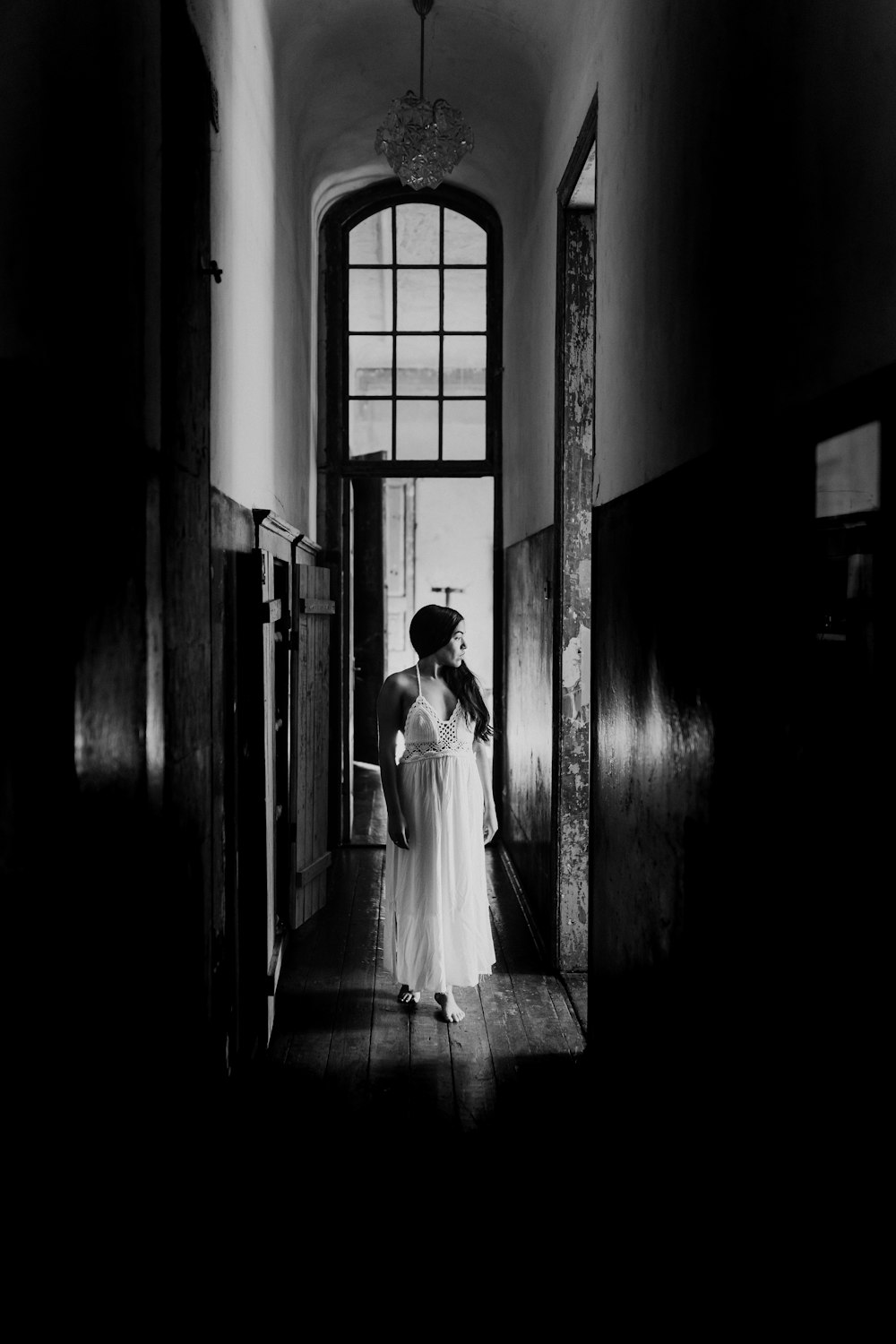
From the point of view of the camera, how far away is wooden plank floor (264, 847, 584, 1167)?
3.20 metres

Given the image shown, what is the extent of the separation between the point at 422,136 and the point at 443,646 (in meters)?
2.35

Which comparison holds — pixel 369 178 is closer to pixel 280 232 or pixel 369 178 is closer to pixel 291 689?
pixel 280 232

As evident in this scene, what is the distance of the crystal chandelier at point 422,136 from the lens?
4.66 m

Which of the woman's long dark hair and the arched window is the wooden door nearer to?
the woman's long dark hair

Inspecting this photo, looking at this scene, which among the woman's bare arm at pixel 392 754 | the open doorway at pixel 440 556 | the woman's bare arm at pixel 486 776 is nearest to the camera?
the woman's bare arm at pixel 392 754

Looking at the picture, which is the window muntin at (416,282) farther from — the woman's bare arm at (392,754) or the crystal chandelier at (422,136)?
the woman's bare arm at (392,754)

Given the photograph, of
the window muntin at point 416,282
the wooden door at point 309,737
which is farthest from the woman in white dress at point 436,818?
the window muntin at point 416,282

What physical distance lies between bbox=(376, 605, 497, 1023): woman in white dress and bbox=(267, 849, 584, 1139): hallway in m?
0.20

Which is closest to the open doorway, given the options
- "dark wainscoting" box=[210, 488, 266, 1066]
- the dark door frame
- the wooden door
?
the dark door frame

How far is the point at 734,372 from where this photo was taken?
1967 millimetres

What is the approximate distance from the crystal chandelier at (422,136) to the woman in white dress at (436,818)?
2.11 m

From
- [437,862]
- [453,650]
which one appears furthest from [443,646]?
[437,862]

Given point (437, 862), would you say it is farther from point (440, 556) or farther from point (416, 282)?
point (440, 556)

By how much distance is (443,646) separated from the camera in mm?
3996
